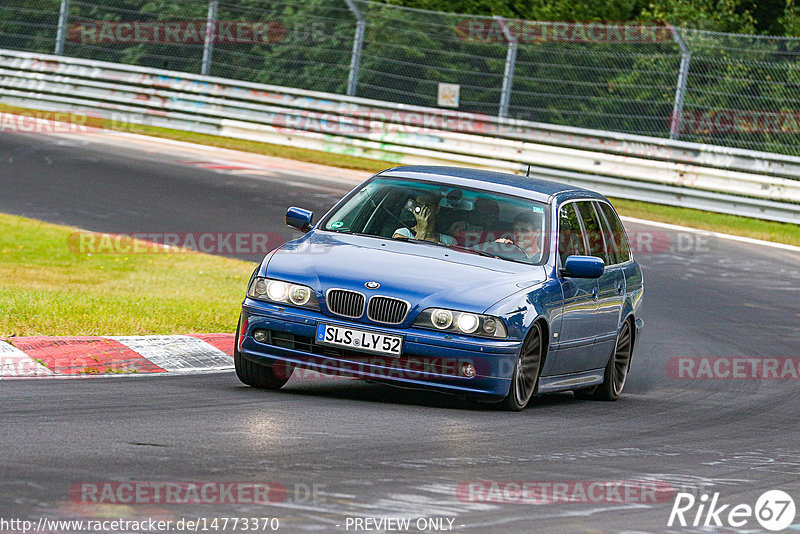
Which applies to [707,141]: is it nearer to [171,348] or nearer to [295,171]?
[295,171]

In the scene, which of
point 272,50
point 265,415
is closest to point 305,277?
point 265,415

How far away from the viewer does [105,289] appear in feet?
43.5

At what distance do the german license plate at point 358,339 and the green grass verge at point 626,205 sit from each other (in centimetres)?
1305

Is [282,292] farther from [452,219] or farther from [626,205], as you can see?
[626,205]

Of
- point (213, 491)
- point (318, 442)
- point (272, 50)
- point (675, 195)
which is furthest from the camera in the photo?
point (272, 50)

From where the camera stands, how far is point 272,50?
26.6 meters

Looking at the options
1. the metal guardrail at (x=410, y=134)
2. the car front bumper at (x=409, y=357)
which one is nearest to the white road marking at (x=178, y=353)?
the car front bumper at (x=409, y=357)

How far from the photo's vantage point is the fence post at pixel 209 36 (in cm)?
2603

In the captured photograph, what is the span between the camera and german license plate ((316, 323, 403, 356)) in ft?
27.3

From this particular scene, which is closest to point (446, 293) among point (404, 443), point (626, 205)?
point (404, 443)

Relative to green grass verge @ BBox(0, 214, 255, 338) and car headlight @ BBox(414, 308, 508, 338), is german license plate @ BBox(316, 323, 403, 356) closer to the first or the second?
car headlight @ BBox(414, 308, 508, 338)

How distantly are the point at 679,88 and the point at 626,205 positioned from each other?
201 centimetres

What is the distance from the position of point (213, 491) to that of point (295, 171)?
17520mm

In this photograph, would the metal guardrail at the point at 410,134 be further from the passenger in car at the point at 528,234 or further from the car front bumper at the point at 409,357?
the car front bumper at the point at 409,357
